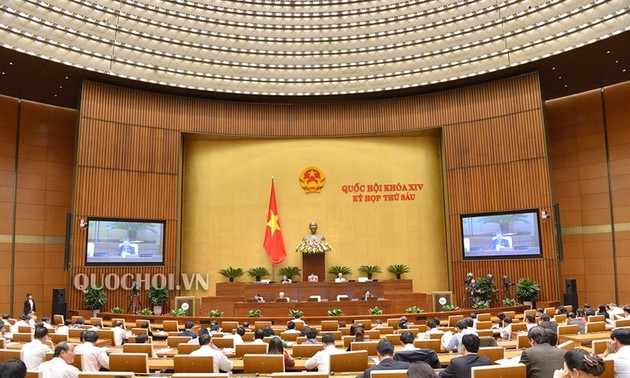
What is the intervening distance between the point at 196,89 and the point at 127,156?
328cm

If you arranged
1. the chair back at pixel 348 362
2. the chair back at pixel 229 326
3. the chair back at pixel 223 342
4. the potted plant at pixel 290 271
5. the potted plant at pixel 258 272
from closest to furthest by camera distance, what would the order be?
the chair back at pixel 348 362
the chair back at pixel 223 342
the chair back at pixel 229 326
the potted plant at pixel 290 271
the potted plant at pixel 258 272

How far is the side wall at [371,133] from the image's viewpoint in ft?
53.0

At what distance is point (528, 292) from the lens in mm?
15062

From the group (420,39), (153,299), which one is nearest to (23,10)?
(153,299)

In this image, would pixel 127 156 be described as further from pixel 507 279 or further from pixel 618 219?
pixel 618 219

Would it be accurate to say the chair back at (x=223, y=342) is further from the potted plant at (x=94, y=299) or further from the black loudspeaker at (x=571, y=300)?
the black loudspeaker at (x=571, y=300)

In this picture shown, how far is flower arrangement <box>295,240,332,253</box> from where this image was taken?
17.3 meters

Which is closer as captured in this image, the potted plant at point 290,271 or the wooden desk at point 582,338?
the wooden desk at point 582,338

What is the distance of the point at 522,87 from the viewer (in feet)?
55.0

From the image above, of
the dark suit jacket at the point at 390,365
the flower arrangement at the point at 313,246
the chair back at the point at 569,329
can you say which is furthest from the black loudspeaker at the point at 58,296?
the chair back at the point at 569,329

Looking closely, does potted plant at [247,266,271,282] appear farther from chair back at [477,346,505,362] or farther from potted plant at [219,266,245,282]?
chair back at [477,346,505,362]

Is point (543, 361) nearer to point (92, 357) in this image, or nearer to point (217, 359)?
point (217, 359)

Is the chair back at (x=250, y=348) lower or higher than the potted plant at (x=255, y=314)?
higher

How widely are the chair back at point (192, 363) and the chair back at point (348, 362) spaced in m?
1.30
